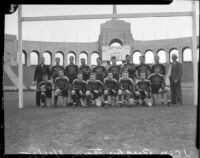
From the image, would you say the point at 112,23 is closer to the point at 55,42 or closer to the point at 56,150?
the point at 55,42

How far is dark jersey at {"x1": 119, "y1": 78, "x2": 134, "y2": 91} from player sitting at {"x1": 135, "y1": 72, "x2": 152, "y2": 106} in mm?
193

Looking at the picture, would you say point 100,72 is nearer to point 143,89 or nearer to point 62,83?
point 62,83

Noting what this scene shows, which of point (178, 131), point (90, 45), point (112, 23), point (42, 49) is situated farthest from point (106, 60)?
point (178, 131)

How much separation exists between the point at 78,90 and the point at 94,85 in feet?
1.53

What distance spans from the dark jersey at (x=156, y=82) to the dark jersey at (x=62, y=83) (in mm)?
2400

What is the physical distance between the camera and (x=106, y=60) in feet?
66.2

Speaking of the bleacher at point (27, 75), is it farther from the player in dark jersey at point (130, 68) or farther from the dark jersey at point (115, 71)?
the player in dark jersey at point (130, 68)

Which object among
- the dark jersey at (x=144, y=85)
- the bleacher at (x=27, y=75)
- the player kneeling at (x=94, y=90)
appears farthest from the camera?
the bleacher at (x=27, y=75)

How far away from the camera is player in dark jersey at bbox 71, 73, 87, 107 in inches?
272

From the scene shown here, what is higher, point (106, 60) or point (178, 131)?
point (106, 60)

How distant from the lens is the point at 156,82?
23.2 feet

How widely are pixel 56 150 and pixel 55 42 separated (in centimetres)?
2939

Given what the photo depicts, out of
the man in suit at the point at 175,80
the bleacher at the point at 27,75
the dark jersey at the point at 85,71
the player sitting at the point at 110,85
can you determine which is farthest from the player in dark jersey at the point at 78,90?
the bleacher at the point at 27,75

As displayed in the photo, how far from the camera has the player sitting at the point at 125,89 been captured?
22.7ft
